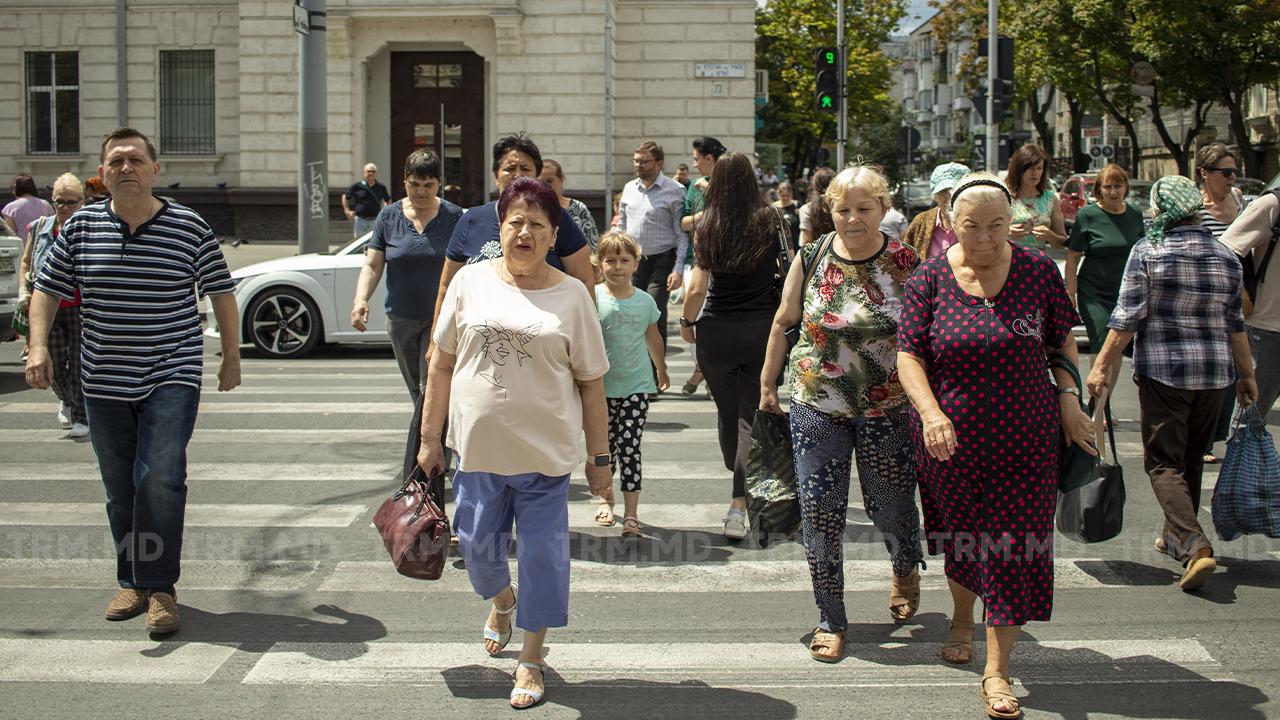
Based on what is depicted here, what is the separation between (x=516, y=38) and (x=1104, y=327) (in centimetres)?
1790

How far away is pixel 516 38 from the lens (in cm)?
2347

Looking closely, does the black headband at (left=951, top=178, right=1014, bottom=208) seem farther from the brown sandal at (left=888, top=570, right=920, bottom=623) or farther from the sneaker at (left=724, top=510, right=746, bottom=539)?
the sneaker at (left=724, top=510, right=746, bottom=539)

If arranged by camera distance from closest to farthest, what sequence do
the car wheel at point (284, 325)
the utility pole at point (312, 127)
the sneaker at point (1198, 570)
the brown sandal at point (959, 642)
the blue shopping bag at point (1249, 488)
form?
1. the brown sandal at point (959, 642)
2. the sneaker at point (1198, 570)
3. the blue shopping bag at point (1249, 488)
4. the car wheel at point (284, 325)
5. the utility pole at point (312, 127)

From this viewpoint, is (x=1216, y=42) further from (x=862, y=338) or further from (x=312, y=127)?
(x=862, y=338)

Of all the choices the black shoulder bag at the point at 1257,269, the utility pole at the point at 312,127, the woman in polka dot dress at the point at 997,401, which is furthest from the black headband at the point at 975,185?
the utility pole at the point at 312,127

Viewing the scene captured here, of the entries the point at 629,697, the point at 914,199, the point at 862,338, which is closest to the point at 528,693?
the point at 629,697

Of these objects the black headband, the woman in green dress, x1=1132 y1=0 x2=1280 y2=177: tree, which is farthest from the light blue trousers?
x1=1132 y1=0 x2=1280 y2=177: tree

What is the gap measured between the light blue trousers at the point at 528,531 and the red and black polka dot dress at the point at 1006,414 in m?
1.33

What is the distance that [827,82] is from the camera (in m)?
18.4

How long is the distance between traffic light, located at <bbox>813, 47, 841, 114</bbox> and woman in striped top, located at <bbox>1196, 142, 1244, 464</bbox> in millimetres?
12118

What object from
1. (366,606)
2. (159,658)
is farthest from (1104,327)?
(159,658)

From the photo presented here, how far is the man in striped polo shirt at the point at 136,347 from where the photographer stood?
15.0 ft

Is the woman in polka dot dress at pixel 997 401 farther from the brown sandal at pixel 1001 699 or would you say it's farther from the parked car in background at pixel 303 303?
the parked car in background at pixel 303 303

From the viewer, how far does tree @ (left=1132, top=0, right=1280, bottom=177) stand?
2617cm
